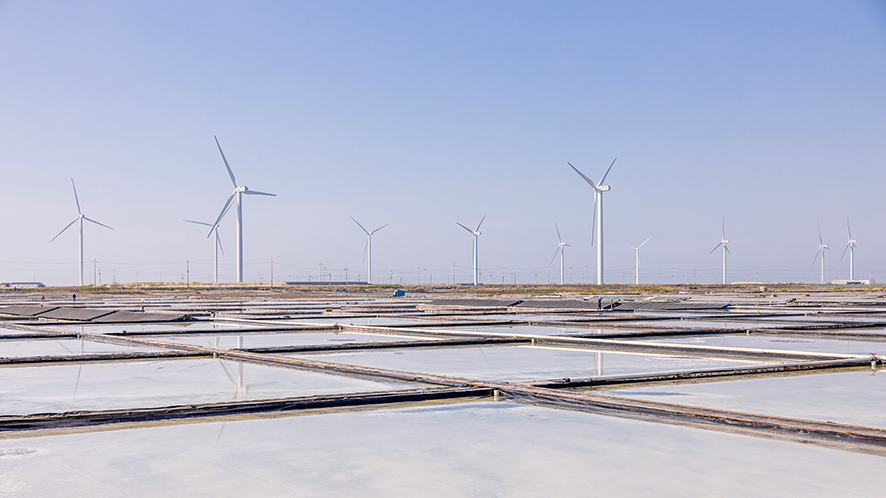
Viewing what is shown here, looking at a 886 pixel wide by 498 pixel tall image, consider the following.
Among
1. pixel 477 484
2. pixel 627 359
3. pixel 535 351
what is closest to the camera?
pixel 477 484

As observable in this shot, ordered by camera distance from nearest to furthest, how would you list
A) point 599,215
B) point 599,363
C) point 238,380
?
point 238,380 < point 599,363 < point 599,215

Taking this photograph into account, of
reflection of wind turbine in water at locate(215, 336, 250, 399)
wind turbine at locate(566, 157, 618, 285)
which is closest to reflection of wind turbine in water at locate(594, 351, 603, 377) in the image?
reflection of wind turbine in water at locate(215, 336, 250, 399)

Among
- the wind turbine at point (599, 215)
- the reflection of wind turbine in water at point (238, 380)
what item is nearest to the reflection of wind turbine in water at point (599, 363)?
the reflection of wind turbine in water at point (238, 380)

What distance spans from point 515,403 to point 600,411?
108 centimetres

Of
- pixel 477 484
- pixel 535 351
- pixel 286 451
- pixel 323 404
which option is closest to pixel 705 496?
pixel 477 484

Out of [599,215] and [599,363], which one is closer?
[599,363]

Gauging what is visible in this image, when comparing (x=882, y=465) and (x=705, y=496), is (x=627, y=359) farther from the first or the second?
(x=705, y=496)

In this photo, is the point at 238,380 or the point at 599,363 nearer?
the point at 238,380

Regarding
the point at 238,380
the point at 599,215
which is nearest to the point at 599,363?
the point at 238,380

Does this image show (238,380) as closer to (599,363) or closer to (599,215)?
(599,363)

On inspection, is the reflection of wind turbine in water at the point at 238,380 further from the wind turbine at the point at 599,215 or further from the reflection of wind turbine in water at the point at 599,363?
the wind turbine at the point at 599,215

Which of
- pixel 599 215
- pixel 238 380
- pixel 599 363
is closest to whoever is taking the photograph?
pixel 238 380

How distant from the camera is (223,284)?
136375 millimetres

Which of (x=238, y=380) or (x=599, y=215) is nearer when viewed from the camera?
(x=238, y=380)
